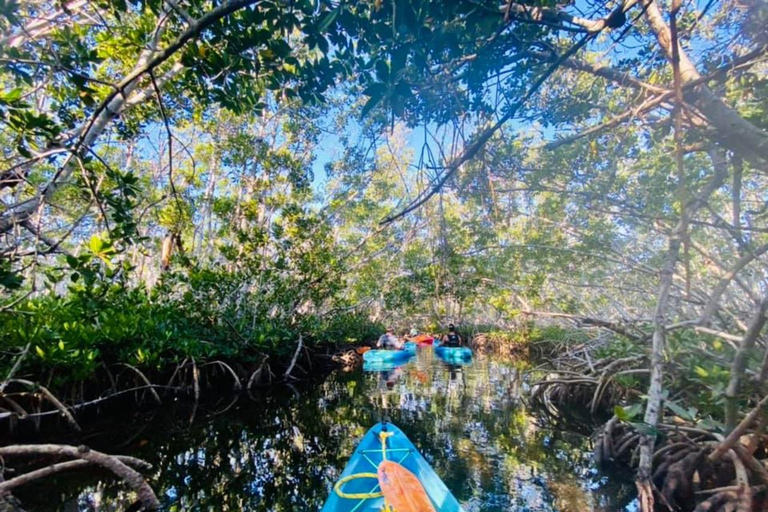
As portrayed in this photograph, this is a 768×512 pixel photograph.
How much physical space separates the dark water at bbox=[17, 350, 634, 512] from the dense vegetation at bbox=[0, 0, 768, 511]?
100 cm

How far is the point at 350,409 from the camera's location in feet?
22.3

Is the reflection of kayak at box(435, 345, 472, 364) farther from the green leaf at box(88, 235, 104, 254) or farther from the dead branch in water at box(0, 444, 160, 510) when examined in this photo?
the green leaf at box(88, 235, 104, 254)

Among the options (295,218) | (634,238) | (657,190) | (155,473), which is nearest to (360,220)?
(295,218)

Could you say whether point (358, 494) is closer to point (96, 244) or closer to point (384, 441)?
point (384, 441)

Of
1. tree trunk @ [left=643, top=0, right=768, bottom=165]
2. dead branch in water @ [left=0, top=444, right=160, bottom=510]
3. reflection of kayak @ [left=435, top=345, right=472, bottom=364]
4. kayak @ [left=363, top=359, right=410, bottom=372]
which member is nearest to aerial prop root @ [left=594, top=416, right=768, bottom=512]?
tree trunk @ [left=643, top=0, right=768, bottom=165]

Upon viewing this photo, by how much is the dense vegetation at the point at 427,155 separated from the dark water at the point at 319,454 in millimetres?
1000

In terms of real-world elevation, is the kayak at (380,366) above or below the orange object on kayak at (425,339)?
above

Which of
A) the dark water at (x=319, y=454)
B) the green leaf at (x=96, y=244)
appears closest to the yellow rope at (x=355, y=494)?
the dark water at (x=319, y=454)

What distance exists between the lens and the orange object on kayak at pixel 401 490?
2445mm

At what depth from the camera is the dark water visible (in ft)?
10.9

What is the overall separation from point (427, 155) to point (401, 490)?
236cm

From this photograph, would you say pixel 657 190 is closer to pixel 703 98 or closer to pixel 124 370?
pixel 703 98

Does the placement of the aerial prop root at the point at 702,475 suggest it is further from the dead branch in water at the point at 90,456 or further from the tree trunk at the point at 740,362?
the dead branch in water at the point at 90,456

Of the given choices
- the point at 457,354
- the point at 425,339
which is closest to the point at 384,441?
the point at 457,354
